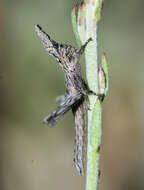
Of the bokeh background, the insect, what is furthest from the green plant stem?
the bokeh background

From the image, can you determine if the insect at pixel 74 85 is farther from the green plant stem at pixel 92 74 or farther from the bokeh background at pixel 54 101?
the bokeh background at pixel 54 101

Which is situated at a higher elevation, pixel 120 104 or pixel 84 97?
pixel 120 104

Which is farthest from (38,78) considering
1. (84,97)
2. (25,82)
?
(84,97)

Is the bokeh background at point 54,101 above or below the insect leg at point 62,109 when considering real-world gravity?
above

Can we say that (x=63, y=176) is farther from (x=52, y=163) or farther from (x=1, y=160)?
(x=1, y=160)

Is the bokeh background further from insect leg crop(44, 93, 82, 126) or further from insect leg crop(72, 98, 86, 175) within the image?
insect leg crop(44, 93, 82, 126)


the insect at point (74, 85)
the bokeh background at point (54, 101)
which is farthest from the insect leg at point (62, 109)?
the bokeh background at point (54, 101)
